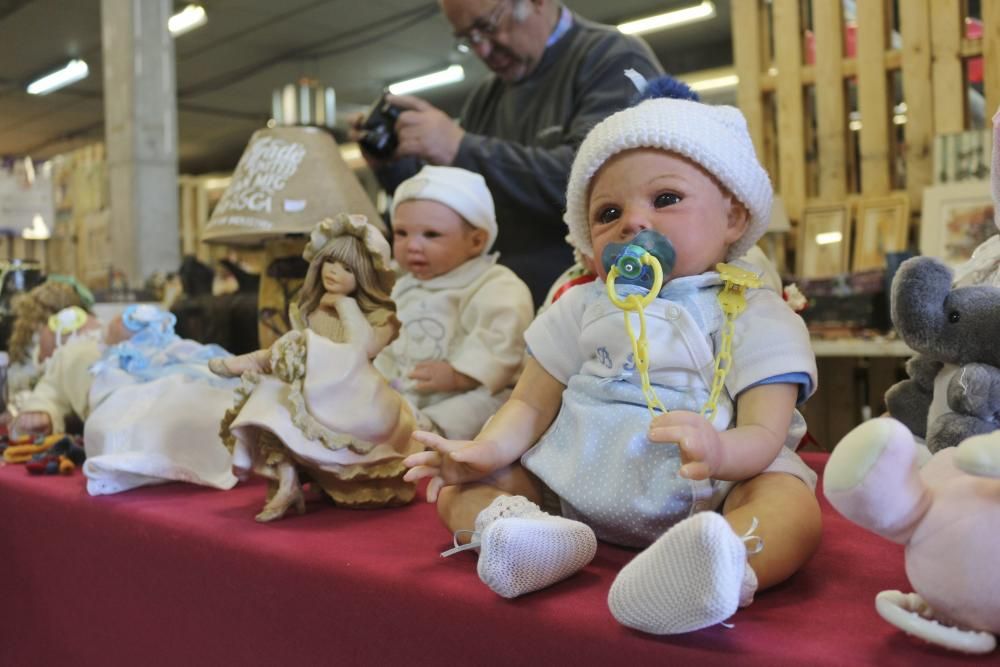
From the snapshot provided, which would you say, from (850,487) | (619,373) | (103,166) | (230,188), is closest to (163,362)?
(230,188)

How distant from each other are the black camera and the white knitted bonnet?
0.76 meters

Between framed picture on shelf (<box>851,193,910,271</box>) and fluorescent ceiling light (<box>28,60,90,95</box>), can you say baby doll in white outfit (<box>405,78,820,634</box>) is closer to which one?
framed picture on shelf (<box>851,193,910,271</box>)

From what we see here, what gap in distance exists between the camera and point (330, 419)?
3.21ft

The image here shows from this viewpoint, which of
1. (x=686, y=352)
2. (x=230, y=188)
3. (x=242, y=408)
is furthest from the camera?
(x=230, y=188)

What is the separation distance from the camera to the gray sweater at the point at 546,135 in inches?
62.8

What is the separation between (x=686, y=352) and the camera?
0.82 metres

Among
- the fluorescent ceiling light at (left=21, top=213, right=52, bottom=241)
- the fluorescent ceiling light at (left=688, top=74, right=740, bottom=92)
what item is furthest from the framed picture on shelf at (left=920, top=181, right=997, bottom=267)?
the fluorescent ceiling light at (left=688, top=74, right=740, bottom=92)

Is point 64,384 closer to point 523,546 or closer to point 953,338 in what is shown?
point 523,546

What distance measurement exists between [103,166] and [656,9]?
11.1 feet

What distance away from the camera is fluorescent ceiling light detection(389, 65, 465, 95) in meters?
6.86

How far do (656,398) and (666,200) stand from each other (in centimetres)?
19

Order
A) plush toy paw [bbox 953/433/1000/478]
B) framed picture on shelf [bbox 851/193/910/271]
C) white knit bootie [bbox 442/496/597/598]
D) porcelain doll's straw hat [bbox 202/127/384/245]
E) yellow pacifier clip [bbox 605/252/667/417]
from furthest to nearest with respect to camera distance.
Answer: framed picture on shelf [bbox 851/193/910/271], porcelain doll's straw hat [bbox 202/127/384/245], yellow pacifier clip [bbox 605/252/667/417], white knit bootie [bbox 442/496/597/598], plush toy paw [bbox 953/433/1000/478]

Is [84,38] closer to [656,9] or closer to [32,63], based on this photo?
[32,63]

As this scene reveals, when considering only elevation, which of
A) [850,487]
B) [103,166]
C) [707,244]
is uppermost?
A: [103,166]
